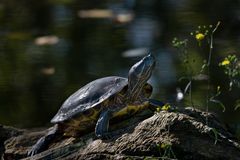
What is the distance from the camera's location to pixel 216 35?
298 inches

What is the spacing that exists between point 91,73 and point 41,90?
0.42m

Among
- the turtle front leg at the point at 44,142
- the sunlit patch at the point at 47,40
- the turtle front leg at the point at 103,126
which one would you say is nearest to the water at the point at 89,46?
the sunlit patch at the point at 47,40

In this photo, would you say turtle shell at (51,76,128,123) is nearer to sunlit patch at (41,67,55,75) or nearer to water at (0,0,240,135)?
water at (0,0,240,135)

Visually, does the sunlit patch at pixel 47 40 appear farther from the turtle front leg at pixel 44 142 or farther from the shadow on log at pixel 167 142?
the shadow on log at pixel 167 142

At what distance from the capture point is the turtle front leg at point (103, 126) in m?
3.97

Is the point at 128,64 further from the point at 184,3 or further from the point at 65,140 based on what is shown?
the point at 65,140

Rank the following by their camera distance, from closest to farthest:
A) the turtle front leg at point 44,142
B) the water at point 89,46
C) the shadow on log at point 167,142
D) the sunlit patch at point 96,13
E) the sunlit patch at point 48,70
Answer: the shadow on log at point 167,142 < the turtle front leg at point 44,142 < the water at point 89,46 < the sunlit patch at point 48,70 < the sunlit patch at point 96,13

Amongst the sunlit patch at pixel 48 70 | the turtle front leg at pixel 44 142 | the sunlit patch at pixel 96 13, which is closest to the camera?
the turtle front leg at pixel 44 142

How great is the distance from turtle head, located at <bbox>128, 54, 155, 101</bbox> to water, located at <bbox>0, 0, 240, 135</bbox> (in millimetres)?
1495

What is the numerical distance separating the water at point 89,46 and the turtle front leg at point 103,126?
164 centimetres

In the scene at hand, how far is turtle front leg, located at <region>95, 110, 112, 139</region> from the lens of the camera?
3.97 metres

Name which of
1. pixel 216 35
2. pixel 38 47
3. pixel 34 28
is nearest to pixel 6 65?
pixel 38 47

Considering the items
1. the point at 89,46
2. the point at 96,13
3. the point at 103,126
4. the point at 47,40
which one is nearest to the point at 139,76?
the point at 103,126

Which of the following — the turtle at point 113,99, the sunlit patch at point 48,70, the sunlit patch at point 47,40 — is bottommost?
the sunlit patch at point 48,70
